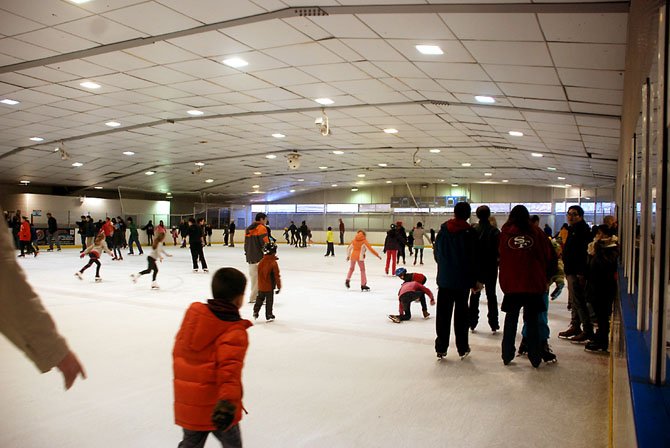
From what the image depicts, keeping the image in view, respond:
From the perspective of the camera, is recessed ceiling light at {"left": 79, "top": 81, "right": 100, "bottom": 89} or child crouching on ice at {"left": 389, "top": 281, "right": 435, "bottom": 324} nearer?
child crouching on ice at {"left": 389, "top": 281, "right": 435, "bottom": 324}

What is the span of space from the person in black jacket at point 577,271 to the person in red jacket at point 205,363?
4.67 meters

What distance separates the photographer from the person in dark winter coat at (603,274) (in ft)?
16.5

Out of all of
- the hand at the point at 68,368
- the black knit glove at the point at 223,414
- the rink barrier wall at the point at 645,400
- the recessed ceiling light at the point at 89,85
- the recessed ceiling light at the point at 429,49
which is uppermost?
the recessed ceiling light at the point at 89,85

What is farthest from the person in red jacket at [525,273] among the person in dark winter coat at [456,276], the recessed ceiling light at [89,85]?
the recessed ceiling light at [89,85]

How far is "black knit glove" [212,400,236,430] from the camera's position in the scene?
2.05 m

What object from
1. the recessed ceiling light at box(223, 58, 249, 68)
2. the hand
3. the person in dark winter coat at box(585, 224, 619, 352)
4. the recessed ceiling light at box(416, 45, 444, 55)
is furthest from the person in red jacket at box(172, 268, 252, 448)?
the recessed ceiling light at box(223, 58, 249, 68)

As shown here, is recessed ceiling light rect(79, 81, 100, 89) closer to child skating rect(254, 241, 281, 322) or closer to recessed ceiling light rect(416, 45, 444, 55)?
child skating rect(254, 241, 281, 322)

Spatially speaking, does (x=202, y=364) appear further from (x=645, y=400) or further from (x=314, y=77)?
(x=314, y=77)

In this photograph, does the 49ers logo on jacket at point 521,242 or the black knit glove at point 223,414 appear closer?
the black knit glove at point 223,414

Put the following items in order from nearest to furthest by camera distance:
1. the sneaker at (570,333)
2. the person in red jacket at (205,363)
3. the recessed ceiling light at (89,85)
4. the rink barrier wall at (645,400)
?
the rink barrier wall at (645,400) → the person in red jacket at (205,363) → the sneaker at (570,333) → the recessed ceiling light at (89,85)

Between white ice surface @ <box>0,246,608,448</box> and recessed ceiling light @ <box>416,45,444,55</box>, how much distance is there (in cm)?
345

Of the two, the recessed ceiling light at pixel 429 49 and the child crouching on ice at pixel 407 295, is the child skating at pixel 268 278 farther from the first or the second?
the recessed ceiling light at pixel 429 49

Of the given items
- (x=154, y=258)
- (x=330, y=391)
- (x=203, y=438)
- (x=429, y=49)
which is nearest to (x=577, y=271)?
(x=429, y=49)

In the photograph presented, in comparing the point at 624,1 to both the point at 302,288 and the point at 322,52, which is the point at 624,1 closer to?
the point at 322,52
